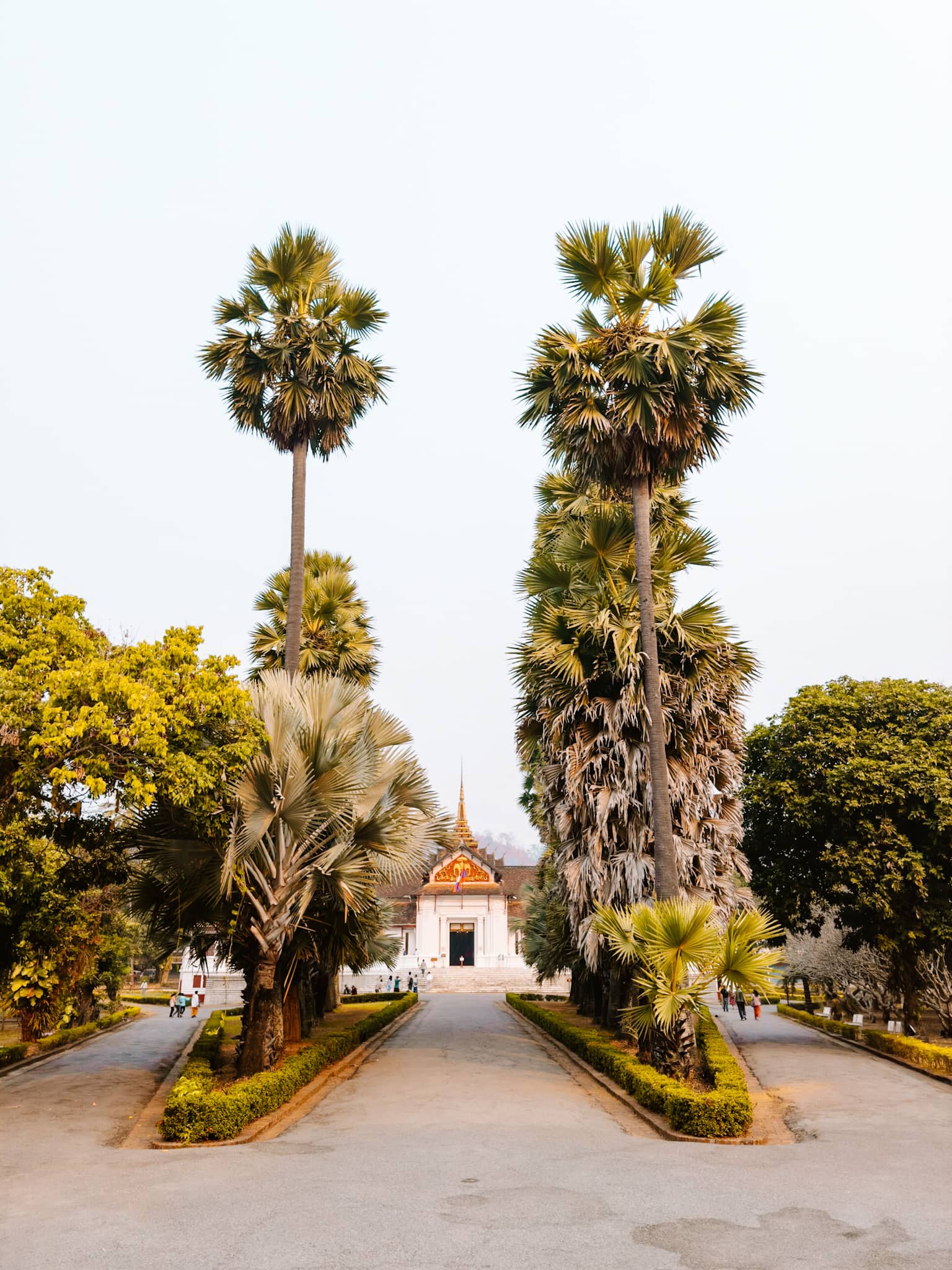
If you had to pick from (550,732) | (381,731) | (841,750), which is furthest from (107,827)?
(841,750)

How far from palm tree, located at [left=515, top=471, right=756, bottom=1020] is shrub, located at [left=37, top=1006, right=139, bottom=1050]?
43.1 ft

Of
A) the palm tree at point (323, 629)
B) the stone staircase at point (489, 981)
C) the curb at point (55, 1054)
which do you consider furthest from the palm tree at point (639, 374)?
the stone staircase at point (489, 981)

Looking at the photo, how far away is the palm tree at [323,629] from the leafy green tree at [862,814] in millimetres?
9758

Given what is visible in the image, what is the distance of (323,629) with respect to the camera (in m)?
23.4

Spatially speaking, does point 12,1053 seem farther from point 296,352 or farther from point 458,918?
point 458,918

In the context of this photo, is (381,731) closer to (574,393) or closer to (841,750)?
(574,393)

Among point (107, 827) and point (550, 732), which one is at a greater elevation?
point (550, 732)

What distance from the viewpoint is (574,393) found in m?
16.9

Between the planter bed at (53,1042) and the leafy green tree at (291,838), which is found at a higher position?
the leafy green tree at (291,838)

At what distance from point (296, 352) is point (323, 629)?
720cm

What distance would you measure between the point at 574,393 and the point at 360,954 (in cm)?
1077

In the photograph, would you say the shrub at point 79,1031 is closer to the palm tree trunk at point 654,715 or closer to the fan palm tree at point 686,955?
A: the fan palm tree at point 686,955

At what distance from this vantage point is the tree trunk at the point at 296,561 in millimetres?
16875

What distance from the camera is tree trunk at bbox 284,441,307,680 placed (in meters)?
16.9
